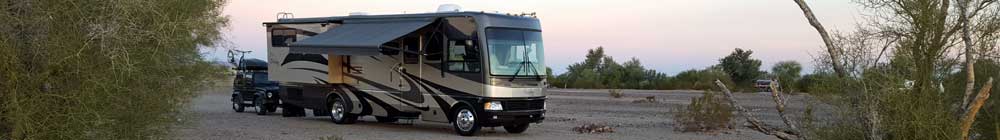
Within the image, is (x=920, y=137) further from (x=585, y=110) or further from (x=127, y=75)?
(x=585, y=110)

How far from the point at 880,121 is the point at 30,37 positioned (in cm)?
558

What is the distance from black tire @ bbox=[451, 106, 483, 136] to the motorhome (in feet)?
0.05

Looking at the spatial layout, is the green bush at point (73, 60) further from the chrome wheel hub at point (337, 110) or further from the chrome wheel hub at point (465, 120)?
the chrome wheel hub at point (337, 110)

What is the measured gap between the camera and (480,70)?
683 inches

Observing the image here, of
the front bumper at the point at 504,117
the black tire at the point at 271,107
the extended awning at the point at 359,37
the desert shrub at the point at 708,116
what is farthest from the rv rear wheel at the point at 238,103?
the desert shrub at the point at 708,116

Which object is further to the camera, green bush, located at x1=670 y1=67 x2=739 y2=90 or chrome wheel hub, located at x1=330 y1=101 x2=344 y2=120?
green bush, located at x1=670 y1=67 x2=739 y2=90

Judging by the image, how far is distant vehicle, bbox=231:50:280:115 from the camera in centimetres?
2584

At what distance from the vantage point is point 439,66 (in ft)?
59.6

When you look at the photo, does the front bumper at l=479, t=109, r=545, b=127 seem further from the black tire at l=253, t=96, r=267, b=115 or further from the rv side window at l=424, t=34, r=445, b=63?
the black tire at l=253, t=96, r=267, b=115

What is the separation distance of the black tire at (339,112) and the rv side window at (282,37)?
4.89 ft

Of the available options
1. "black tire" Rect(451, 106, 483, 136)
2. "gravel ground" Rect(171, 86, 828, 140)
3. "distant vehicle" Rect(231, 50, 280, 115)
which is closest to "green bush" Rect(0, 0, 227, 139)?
"gravel ground" Rect(171, 86, 828, 140)

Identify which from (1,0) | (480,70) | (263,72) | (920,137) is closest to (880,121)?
(920,137)

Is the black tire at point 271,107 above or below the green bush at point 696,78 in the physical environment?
below

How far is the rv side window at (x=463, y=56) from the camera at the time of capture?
686 inches
